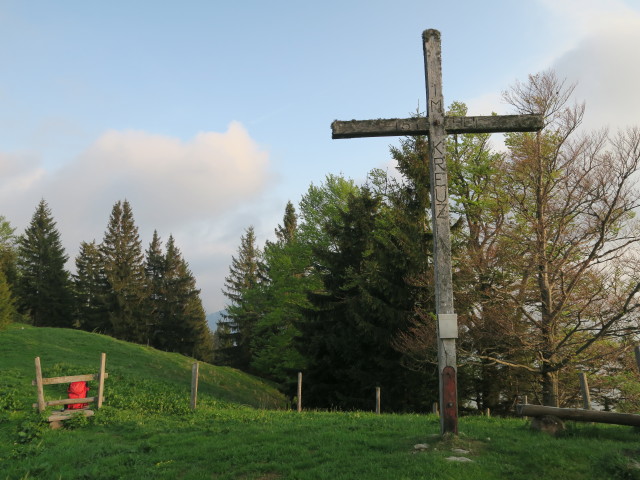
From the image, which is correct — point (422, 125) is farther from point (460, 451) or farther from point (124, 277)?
point (124, 277)

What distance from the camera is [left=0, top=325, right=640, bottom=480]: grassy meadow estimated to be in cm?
697

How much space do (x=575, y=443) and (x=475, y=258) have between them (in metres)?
9.95

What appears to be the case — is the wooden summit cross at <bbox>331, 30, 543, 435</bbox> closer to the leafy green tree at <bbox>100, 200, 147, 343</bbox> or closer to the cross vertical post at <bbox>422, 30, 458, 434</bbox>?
the cross vertical post at <bbox>422, 30, 458, 434</bbox>

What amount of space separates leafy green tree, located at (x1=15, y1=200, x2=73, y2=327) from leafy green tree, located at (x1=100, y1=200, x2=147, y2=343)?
5.55 m

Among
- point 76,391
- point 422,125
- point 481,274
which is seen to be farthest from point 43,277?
point 422,125

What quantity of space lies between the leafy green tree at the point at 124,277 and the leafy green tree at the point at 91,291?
93cm

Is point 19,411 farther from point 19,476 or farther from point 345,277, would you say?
point 345,277

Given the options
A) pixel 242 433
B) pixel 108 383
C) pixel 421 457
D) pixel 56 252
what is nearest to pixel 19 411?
pixel 108 383

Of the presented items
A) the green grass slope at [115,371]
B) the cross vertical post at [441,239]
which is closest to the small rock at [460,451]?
the cross vertical post at [441,239]

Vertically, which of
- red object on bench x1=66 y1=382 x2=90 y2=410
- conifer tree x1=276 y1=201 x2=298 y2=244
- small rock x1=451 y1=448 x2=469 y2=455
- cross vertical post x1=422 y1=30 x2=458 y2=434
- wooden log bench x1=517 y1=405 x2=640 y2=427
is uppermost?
conifer tree x1=276 y1=201 x2=298 y2=244

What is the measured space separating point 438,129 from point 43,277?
62.8 metres

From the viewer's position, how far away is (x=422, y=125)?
920cm

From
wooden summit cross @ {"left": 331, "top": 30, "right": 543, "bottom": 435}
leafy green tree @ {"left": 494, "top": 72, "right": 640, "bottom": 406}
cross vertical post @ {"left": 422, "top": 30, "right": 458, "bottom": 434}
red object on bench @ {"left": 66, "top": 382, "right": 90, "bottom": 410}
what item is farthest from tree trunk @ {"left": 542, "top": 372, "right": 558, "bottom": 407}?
red object on bench @ {"left": 66, "top": 382, "right": 90, "bottom": 410}

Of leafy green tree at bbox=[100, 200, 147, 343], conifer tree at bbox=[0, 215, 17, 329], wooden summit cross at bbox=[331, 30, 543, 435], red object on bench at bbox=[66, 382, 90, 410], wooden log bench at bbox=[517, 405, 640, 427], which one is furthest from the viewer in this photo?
leafy green tree at bbox=[100, 200, 147, 343]
